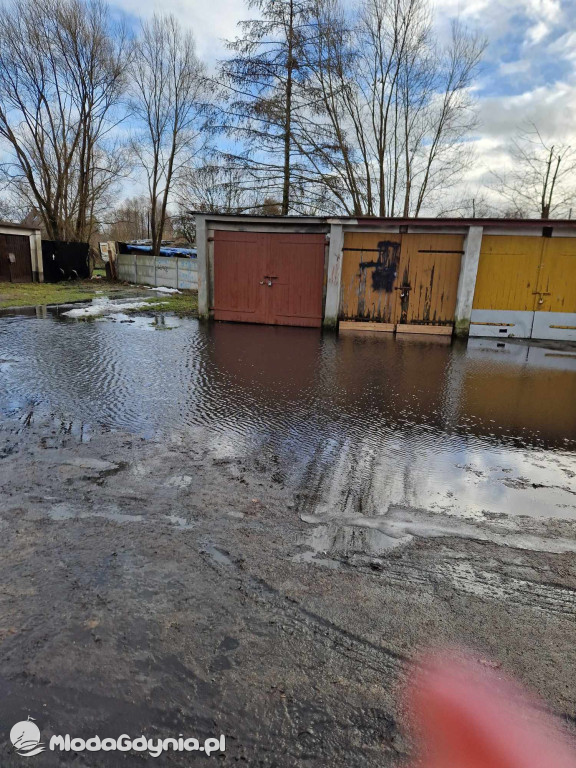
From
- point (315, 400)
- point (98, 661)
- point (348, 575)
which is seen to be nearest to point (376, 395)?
point (315, 400)

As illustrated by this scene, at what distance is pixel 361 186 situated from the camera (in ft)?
57.1

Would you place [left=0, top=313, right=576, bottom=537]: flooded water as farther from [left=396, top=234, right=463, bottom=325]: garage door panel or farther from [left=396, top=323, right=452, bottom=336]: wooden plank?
[left=396, top=234, right=463, bottom=325]: garage door panel

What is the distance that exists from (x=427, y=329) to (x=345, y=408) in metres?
5.85

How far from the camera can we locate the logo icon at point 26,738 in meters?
1.17

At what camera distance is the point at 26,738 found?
1.20m

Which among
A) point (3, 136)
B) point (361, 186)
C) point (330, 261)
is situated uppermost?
point (3, 136)

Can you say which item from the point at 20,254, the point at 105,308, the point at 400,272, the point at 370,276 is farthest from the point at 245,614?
the point at 20,254

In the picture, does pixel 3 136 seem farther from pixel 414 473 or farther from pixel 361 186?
pixel 414 473

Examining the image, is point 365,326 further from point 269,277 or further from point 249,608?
point 249,608

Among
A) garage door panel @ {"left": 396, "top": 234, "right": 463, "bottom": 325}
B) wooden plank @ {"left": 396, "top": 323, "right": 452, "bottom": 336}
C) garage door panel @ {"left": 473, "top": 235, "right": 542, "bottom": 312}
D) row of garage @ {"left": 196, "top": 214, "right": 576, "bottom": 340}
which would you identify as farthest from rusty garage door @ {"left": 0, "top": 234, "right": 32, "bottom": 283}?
garage door panel @ {"left": 473, "top": 235, "right": 542, "bottom": 312}

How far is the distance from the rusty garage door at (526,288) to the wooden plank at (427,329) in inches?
20.3

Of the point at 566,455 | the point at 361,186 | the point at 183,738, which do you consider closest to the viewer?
the point at 183,738

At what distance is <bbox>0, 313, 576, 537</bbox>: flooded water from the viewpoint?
2.73m

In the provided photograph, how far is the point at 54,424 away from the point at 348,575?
2743 mm
